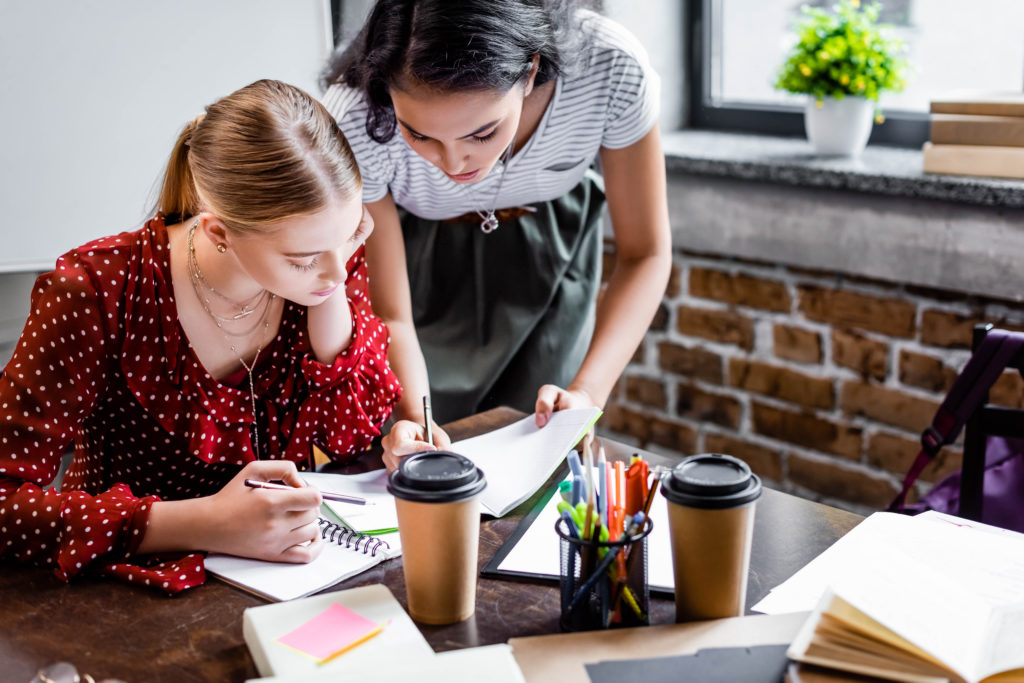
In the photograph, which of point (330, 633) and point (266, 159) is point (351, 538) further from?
point (266, 159)

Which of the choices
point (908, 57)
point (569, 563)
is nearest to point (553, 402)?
point (569, 563)

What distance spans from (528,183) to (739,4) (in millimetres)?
1174

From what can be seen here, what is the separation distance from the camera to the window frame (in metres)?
2.51

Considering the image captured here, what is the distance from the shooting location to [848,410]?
7.39ft

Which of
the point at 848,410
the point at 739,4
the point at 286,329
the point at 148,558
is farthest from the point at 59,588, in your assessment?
the point at 739,4

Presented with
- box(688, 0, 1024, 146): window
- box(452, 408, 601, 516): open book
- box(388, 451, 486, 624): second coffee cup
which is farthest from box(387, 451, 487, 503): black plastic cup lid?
box(688, 0, 1024, 146): window

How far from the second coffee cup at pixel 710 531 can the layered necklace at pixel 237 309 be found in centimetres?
63

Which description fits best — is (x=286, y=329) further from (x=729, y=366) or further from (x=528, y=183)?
(x=729, y=366)

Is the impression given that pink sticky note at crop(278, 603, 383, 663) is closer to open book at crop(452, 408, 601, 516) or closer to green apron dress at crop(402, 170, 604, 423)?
open book at crop(452, 408, 601, 516)

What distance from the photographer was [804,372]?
7.57 ft

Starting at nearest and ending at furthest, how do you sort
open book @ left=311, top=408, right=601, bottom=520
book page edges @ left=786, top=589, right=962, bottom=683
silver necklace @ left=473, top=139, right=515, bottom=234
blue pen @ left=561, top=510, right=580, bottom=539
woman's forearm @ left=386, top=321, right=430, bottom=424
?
book page edges @ left=786, top=589, right=962, bottom=683 < blue pen @ left=561, top=510, right=580, bottom=539 < open book @ left=311, top=408, right=601, bottom=520 < woman's forearm @ left=386, top=321, right=430, bottom=424 < silver necklace @ left=473, top=139, right=515, bottom=234

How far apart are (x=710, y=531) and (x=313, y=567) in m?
0.41

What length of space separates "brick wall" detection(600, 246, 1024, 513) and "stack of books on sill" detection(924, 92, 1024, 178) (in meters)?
0.25

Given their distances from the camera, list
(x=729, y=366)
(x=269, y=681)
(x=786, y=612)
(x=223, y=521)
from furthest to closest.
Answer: (x=729, y=366), (x=223, y=521), (x=786, y=612), (x=269, y=681)
